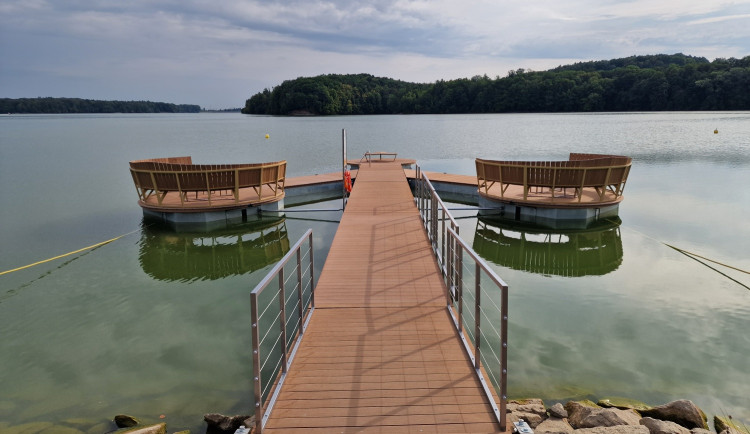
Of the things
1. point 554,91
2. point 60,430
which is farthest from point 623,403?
point 554,91

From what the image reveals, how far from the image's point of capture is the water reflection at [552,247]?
869 centimetres

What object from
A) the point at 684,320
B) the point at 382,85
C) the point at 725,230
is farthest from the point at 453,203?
the point at 382,85

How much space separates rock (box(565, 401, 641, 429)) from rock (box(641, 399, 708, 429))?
20 centimetres

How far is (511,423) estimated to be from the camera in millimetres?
3234

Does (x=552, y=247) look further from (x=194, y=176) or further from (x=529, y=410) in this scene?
(x=194, y=176)

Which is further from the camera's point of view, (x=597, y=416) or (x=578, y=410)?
(x=578, y=410)

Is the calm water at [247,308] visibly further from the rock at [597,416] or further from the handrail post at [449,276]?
the handrail post at [449,276]

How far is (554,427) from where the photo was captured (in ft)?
12.9

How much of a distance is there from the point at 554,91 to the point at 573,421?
347ft

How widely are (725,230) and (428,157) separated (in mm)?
A: 18213

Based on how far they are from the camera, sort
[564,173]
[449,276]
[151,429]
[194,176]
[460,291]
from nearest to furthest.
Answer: [151,429], [460,291], [449,276], [194,176], [564,173]

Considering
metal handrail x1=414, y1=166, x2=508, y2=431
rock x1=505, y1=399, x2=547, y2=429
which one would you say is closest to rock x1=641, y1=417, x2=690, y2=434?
A: rock x1=505, y1=399, x2=547, y2=429

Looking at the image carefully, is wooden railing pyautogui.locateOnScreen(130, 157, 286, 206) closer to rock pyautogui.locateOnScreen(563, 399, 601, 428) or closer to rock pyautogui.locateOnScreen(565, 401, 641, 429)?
rock pyautogui.locateOnScreen(563, 399, 601, 428)

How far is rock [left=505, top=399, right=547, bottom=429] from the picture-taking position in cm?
405
